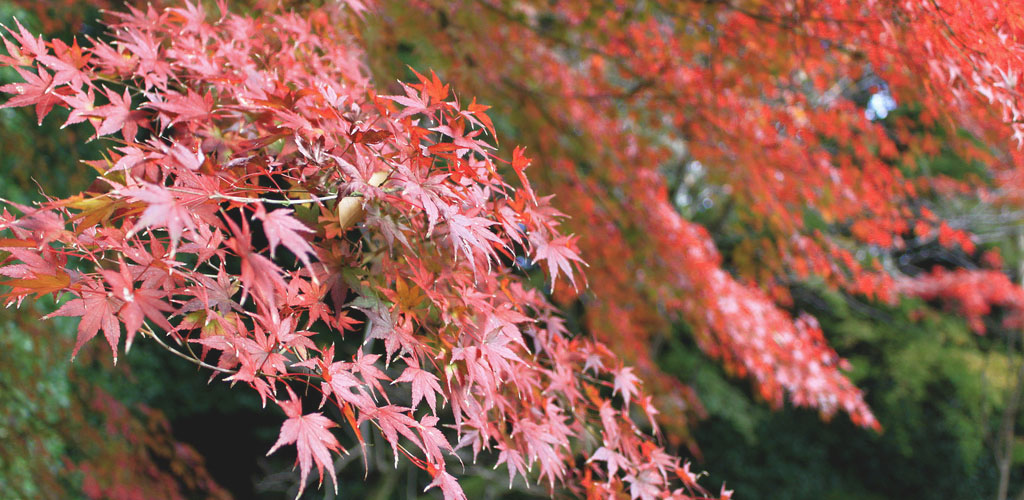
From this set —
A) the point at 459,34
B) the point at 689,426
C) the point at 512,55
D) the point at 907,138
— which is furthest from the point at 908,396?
the point at 459,34

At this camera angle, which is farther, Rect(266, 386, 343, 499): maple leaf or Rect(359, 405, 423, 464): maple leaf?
Rect(359, 405, 423, 464): maple leaf

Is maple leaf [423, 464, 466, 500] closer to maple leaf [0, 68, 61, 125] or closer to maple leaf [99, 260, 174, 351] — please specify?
maple leaf [99, 260, 174, 351]

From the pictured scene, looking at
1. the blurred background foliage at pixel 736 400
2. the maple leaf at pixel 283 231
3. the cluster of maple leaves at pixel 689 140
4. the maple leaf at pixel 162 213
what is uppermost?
the maple leaf at pixel 283 231

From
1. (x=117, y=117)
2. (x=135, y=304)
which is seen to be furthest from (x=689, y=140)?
(x=135, y=304)

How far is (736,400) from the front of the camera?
8.20 metres

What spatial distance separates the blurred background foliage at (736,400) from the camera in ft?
18.0

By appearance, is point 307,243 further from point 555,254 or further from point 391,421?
point 555,254

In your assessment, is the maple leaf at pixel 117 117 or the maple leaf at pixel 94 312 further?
the maple leaf at pixel 117 117

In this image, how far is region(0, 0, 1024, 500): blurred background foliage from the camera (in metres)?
5.50

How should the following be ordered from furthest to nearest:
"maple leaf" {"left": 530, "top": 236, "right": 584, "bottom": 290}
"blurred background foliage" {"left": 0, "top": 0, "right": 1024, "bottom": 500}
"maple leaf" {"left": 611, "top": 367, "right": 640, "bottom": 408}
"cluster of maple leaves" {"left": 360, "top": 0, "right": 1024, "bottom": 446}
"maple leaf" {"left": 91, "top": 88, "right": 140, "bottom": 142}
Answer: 1. "blurred background foliage" {"left": 0, "top": 0, "right": 1024, "bottom": 500}
2. "cluster of maple leaves" {"left": 360, "top": 0, "right": 1024, "bottom": 446}
3. "maple leaf" {"left": 611, "top": 367, "right": 640, "bottom": 408}
4. "maple leaf" {"left": 530, "top": 236, "right": 584, "bottom": 290}
5. "maple leaf" {"left": 91, "top": 88, "right": 140, "bottom": 142}

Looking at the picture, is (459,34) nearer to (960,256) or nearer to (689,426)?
(689,426)

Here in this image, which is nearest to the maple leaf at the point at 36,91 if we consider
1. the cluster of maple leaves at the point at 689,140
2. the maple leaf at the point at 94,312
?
the maple leaf at the point at 94,312

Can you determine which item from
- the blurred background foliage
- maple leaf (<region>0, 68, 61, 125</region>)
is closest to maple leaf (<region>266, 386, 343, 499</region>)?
maple leaf (<region>0, 68, 61, 125</region>)

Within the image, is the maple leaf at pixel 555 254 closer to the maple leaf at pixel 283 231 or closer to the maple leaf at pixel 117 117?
the maple leaf at pixel 283 231
